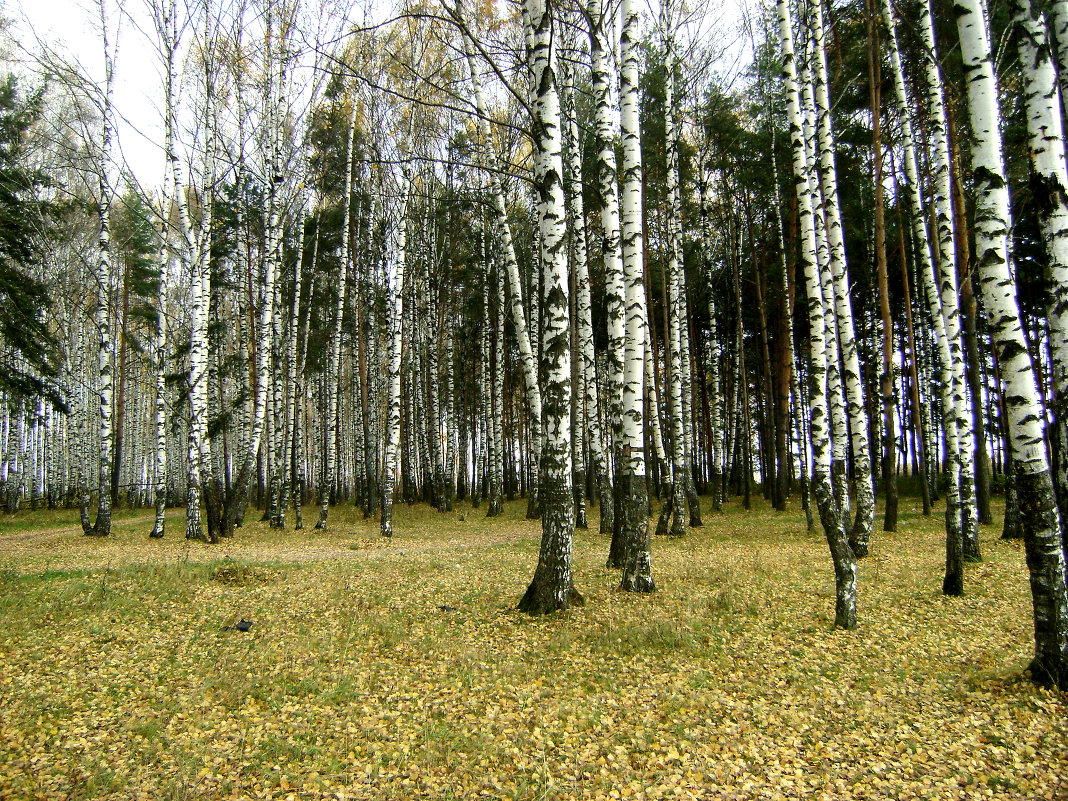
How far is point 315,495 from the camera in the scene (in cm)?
3178

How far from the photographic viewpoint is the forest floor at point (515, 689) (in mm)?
3939

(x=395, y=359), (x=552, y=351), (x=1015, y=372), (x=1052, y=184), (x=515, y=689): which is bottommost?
(x=515, y=689)

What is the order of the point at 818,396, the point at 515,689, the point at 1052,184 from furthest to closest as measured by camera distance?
the point at 818,396, the point at 515,689, the point at 1052,184

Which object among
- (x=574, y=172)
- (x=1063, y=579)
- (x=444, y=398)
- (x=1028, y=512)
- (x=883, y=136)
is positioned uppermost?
(x=883, y=136)

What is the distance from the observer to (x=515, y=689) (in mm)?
5242

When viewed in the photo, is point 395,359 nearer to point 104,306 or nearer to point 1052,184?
point 104,306

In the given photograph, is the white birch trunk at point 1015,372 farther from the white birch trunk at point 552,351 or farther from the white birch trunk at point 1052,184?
the white birch trunk at point 552,351

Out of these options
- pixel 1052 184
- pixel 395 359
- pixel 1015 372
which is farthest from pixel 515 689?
pixel 395 359

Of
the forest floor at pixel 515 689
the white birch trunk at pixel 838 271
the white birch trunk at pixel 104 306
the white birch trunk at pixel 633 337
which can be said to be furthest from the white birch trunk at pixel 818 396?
the white birch trunk at pixel 104 306

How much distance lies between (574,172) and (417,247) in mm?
12438

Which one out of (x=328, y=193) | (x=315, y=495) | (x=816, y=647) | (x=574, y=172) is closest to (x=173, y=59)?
(x=328, y=193)

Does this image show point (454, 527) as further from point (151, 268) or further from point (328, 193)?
point (151, 268)

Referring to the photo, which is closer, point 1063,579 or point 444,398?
point 1063,579

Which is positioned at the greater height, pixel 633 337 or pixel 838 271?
pixel 838 271
